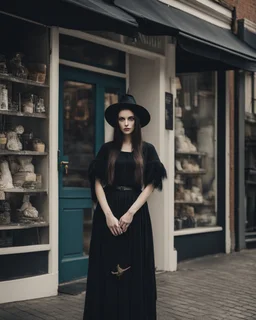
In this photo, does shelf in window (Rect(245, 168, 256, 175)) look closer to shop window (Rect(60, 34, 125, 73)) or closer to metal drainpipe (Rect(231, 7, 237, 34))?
metal drainpipe (Rect(231, 7, 237, 34))

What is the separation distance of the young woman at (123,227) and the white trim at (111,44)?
2.23m

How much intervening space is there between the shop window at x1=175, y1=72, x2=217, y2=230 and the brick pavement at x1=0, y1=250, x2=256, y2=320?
1.19m

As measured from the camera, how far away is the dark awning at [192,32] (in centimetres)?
659

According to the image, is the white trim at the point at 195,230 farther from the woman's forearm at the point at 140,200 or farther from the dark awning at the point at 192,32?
the woman's forearm at the point at 140,200

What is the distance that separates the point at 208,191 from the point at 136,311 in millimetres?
5221

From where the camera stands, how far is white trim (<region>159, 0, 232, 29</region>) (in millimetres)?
8422

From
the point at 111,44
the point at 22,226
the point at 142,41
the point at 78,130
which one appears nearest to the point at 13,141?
the point at 22,226

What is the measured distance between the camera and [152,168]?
5.07 metres

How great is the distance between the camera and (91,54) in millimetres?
7645

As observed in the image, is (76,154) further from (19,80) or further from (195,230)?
(195,230)

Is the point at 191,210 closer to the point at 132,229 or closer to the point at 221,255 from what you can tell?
the point at 221,255

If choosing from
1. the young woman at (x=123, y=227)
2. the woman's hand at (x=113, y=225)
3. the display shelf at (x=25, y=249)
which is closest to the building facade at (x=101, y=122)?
the display shelf at (x=25, y=249)

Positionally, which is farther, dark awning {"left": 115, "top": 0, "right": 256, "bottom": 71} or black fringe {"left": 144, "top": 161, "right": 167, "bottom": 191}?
dark awning {"left": 115, "top": 0, "right": 256, "bottom": 71}

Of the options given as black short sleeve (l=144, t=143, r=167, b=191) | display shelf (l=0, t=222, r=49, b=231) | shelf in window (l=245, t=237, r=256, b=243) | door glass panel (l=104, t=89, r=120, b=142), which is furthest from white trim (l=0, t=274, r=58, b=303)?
shelf in window (l=245, t=237, r=256, b=243)
